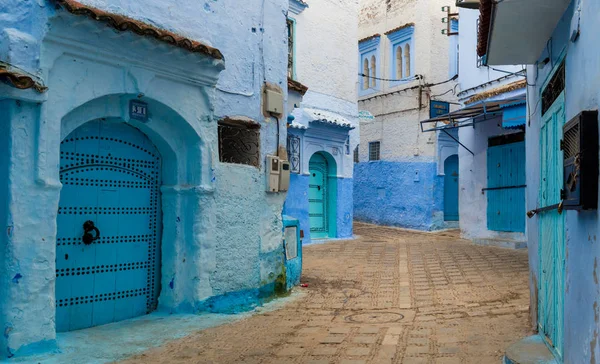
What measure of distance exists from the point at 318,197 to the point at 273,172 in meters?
8.43

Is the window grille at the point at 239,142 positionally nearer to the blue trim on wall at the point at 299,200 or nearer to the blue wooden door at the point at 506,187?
the blue trim on wall at the point at 299,200

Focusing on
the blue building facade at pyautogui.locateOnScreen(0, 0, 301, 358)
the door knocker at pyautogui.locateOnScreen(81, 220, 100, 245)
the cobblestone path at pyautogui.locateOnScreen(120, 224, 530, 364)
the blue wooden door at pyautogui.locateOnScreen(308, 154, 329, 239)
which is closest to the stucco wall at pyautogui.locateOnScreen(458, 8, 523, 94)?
the blue wooden door at pyautogui.locateOnScreen(308, 154, 329, 239)

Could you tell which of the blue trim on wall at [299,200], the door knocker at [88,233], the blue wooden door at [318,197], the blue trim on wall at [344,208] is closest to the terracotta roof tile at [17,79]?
the door knocker at [88,233]

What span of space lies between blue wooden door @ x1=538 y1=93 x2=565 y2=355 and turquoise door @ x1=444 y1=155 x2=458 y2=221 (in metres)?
14.3

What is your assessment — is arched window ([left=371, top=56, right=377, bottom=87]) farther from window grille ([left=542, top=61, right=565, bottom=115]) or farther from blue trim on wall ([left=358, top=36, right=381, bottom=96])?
window grille ([left=542, top=61, right=565, bottom=115])

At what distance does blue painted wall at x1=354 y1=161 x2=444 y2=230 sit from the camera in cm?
1861

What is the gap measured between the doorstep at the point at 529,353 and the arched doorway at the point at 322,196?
10813 millimetres

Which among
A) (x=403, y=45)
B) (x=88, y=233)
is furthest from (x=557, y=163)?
(x=403, y=45)

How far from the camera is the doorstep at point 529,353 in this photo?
3.96 meters

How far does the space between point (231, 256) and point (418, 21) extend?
14.8 meters

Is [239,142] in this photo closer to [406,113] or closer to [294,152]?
[294,152]

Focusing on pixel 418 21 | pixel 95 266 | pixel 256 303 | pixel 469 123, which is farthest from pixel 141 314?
pixel 418 21

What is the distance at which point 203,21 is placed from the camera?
6.26m

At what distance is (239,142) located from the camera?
692 cm
